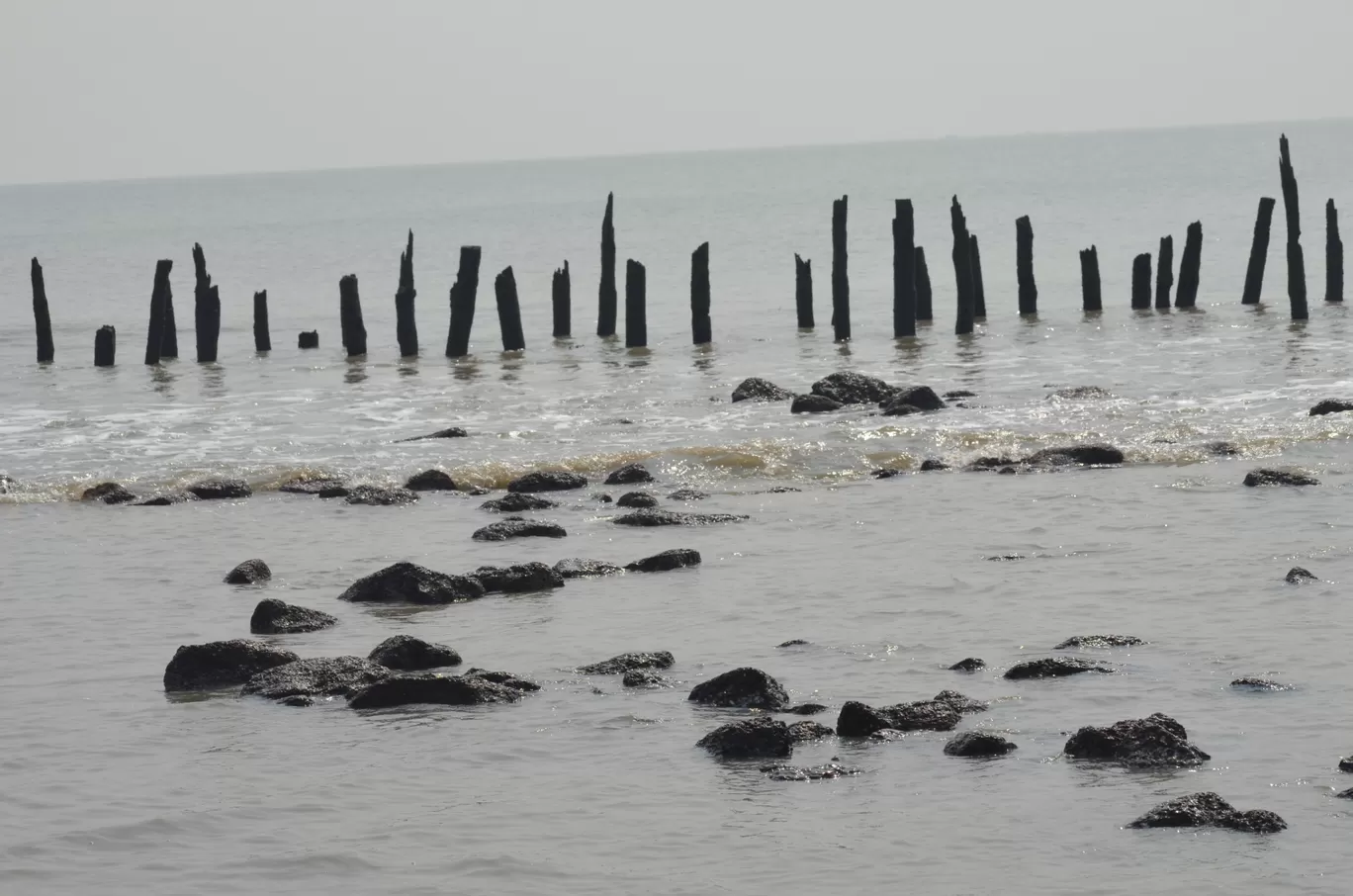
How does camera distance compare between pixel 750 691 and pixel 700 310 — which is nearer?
pixel 750 691

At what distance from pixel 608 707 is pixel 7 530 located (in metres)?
9.48

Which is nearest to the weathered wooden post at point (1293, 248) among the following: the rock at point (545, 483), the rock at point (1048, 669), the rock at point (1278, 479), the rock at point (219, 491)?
the rock at point (1278, 479)

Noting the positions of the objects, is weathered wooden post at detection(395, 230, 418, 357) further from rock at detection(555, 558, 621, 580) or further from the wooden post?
rock at detection(555, 558, 621, 580)

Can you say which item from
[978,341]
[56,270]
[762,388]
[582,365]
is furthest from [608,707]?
[56,270]

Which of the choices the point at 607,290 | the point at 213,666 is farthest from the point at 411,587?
the point at 607,290

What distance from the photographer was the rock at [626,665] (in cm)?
1016

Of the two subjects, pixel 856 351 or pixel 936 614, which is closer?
pixel 936 614

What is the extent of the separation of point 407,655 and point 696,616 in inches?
83.9

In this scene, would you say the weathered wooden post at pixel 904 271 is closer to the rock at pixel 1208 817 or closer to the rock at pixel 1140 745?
the rock at pixel 1140 745

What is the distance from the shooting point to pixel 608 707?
9.45 meters

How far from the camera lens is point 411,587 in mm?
12406

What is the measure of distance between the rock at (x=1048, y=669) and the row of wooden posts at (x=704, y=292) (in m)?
22.1

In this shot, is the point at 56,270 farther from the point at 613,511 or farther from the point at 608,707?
the point at 608,707

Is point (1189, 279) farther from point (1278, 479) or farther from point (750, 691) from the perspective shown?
point (750, 691)
